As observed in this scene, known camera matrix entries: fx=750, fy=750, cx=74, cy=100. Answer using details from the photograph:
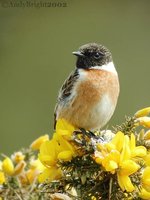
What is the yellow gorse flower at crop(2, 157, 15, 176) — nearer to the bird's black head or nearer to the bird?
the bird

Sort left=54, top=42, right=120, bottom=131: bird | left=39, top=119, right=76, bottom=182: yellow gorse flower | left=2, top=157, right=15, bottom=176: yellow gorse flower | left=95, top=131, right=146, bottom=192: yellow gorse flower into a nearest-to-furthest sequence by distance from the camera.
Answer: left=95, top=131, right=146, bottom=192: yellow gorse flower → left=39, top=119, right=76, bottom=182: yellow gorse flower → left=2, top=157, right=15, bottom=176: yellow gorse flower → left=54, top=42, right=120, bottom=131: bird

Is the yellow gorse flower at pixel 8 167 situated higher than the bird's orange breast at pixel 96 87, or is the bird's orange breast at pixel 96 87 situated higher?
the bird's orange breast at pixel 96 87

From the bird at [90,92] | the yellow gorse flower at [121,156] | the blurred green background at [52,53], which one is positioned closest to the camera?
the yellow gorse flower at [121,156]

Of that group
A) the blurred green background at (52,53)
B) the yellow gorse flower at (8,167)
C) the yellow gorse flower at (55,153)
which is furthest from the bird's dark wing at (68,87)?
the blurred green background at (52,53)

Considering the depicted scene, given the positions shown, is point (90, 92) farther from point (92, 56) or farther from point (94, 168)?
point (94, 168)

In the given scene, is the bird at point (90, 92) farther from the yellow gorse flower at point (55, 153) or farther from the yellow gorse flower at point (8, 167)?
Answer: the yellow gorse flower at point (55, 153)

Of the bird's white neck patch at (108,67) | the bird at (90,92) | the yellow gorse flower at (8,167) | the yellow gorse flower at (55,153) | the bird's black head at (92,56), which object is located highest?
the bird's black head at (92,56)

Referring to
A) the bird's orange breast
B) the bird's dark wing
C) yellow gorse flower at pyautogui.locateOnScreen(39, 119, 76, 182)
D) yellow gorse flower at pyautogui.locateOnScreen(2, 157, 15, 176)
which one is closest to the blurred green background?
the bird's dark wing

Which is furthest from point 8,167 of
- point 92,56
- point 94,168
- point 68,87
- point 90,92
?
point 92,56
